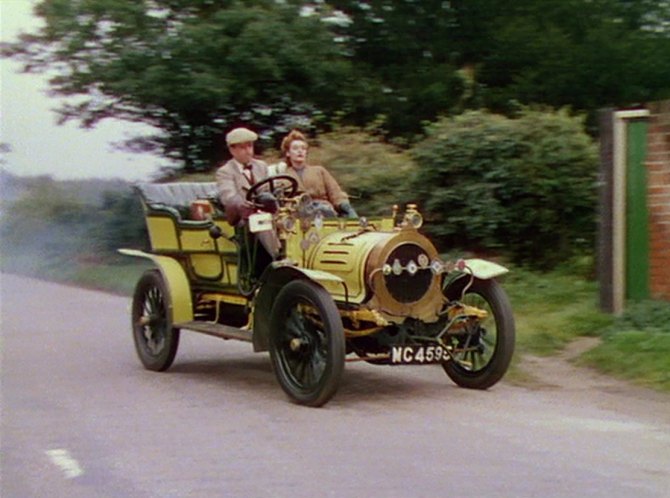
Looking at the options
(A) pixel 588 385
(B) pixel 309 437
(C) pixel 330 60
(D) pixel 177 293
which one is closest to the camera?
(B) pixel 309 437

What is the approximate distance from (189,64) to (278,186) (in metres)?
10.1

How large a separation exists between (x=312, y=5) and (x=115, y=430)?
13.7 m

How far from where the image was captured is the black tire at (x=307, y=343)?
786 centimetres

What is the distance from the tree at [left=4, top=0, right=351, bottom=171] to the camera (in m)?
18.8

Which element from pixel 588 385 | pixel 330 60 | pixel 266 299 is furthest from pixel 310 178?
pixel 330 60

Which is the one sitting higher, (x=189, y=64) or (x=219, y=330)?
(x=189, y=64)

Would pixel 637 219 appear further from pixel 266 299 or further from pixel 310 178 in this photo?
pixel 266 299

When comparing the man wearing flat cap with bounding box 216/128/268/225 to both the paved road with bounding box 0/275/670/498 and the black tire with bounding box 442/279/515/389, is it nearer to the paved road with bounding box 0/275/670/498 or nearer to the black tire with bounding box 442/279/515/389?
the paved road with bounding box 0/275/670/498

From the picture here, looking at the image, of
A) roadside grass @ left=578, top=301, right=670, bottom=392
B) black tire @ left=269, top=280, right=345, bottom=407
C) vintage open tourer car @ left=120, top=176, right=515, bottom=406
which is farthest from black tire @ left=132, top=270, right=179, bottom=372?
roadside grass @ left=578, top=301, right=670, bottom=392

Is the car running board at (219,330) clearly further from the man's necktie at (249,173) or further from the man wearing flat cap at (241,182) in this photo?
the man's necktie at (249,173)

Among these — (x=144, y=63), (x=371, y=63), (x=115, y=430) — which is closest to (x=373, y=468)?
(x=115, y=430)

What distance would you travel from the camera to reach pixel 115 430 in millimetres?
7508

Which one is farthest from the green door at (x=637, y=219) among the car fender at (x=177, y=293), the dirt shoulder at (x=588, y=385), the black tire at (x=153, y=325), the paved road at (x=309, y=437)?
the black tire at (x=153, y=325)

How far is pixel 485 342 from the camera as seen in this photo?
8.88 m
